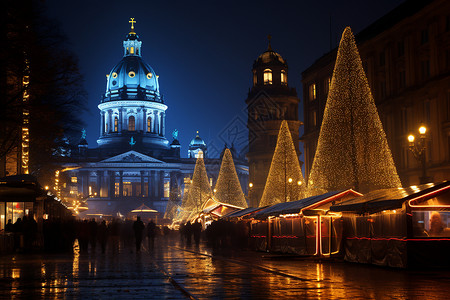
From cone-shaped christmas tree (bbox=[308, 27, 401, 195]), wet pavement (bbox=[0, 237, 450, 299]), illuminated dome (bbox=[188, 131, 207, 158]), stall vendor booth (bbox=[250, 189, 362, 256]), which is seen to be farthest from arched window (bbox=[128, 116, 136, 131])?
wet pavement (bbox=[0, 237, 450, 299])

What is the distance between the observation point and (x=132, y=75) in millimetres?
179000

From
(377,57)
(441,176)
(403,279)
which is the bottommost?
(403,279)

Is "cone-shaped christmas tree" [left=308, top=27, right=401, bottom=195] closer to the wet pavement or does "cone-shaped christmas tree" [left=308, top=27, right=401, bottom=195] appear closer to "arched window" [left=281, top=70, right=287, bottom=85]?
the wet pavement

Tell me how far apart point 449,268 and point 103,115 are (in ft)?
544

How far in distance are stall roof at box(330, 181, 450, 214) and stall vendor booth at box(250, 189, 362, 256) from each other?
1908 millimetres

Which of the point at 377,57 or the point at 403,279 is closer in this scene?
the point at 403,279

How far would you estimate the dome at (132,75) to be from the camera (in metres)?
179

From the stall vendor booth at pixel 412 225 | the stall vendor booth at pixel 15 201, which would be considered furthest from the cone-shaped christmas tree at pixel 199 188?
the stall vendor booth at pixel 412 225

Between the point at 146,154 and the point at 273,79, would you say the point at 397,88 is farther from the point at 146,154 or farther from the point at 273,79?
the point at 146,154

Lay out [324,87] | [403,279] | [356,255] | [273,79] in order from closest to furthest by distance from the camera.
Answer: [403,279]
[356,255]
[324,87]
[273,79]

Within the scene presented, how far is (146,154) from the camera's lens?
171750 mm

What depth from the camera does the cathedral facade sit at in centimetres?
17000

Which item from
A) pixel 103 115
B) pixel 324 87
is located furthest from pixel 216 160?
pixel 324 87

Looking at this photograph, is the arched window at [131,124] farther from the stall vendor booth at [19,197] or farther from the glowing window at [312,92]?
the stall vendor booth at [19,197]
